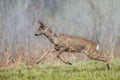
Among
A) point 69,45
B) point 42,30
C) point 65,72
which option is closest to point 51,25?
point 42,30

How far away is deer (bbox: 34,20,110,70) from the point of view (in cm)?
378

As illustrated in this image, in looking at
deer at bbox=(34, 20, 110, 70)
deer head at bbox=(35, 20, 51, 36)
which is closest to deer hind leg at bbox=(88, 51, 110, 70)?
deer at bbox=(34, 20, 110, 70)

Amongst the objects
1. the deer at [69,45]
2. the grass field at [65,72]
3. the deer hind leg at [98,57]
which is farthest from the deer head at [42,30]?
the deer hind leg at [98,57]

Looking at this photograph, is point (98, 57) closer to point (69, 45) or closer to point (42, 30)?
point (69, 45)

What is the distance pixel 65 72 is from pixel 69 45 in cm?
27

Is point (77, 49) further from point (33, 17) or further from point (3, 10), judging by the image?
point (3, 10)

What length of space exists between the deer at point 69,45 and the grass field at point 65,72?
56 millimetres

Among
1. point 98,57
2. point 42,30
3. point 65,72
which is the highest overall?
point 42,30

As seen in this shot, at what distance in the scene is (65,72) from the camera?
3.72 m

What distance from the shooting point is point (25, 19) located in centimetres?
385

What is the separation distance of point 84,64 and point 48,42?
0.36 m

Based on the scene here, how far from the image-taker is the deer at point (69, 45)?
3781 mm

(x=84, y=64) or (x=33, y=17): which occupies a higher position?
(x=33, y=17)

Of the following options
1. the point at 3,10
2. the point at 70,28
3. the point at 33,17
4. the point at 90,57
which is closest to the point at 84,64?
the point at 90,57
